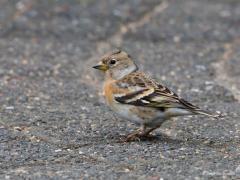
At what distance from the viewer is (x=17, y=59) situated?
8.92 m

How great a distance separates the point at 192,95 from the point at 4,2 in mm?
4234

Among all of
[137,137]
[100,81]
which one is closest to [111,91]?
[137,137]

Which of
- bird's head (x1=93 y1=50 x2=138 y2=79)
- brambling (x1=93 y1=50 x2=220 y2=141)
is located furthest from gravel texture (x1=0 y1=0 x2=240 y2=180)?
bird's head (x1=93 y1=50 x2=138 y2=79)

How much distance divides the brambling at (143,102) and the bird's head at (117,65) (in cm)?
5

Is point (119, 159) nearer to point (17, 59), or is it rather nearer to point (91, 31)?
point (17, 59)

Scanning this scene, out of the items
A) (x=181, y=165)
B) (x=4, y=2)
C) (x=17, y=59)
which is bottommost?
(x=181, y=165)

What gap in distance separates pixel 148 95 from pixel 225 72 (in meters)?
2.74

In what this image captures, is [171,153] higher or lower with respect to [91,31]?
lower

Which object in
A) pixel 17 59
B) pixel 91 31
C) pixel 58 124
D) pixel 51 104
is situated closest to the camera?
pixel 58 124

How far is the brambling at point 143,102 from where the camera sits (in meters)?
6.05

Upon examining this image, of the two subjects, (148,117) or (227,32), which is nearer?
(148,117)

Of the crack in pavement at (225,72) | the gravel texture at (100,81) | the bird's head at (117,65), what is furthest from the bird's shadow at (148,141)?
the crack in pavement at (225,72)

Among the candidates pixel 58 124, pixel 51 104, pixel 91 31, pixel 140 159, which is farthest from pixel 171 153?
pixel 91 31

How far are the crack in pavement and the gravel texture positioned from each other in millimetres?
13
